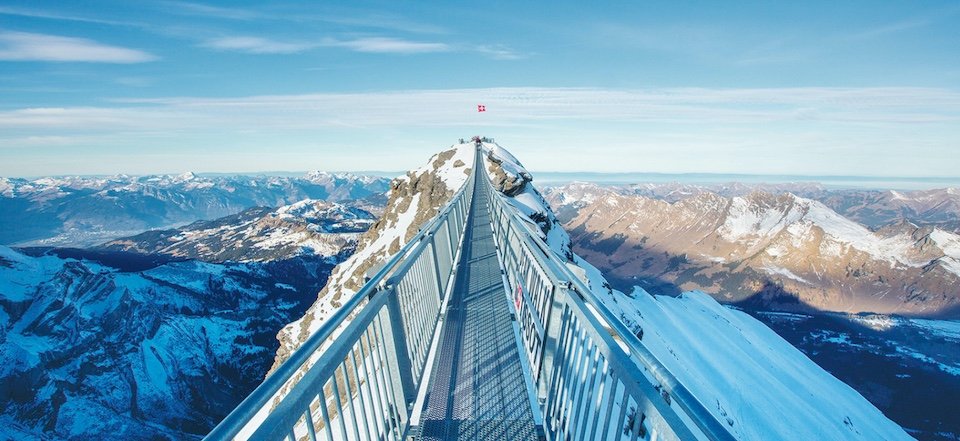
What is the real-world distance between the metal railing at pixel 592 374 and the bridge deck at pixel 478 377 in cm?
31

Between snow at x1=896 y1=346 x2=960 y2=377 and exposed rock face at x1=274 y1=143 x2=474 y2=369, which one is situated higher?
exposed rock face at x1=274 y1=143 x2=474 y2=369

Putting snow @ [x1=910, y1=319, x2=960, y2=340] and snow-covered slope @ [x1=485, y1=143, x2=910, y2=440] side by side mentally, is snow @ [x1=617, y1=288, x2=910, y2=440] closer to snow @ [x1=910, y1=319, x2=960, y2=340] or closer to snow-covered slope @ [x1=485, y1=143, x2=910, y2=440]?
snow-covered slope @ [x1=485, y1=143, x2=910, y2=440]

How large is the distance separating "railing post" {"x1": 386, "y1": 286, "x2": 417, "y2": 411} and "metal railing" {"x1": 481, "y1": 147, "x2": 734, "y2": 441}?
5.49 ft

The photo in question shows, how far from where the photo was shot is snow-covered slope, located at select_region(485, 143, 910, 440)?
62.8 m

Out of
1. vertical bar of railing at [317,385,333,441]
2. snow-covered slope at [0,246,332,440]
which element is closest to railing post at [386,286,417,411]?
vertical bar of railing at [317,385,333,441]

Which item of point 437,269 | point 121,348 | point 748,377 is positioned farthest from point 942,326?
point 121,348

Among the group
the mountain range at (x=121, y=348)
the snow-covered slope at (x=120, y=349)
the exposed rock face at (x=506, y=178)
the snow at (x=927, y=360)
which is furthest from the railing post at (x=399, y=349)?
the snow at (x=927, y=360)

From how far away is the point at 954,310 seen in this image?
192250 mm

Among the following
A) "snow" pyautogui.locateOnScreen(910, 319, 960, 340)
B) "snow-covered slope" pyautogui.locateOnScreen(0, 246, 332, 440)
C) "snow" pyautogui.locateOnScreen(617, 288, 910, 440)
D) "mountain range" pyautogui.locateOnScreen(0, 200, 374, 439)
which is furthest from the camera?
"snow" pyautogui.locateOnScreen(910, 319, 960, 340)

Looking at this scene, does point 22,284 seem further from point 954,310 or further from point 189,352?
point 954,310

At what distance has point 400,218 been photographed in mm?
63500

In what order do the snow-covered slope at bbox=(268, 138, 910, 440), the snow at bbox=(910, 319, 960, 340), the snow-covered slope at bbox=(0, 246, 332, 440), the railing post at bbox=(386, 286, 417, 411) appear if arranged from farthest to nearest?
the snow at bbox=(910, 319, 960, 340), the snow-covered slope at bbox=(0, 246, 332, 440), the snow-covered slope at bbox=(268, 138, 910, 440), the railing post at bbox=(386, 286, 417, 411)

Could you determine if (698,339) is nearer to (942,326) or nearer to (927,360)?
(927,360)

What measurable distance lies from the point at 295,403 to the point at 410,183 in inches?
2620
